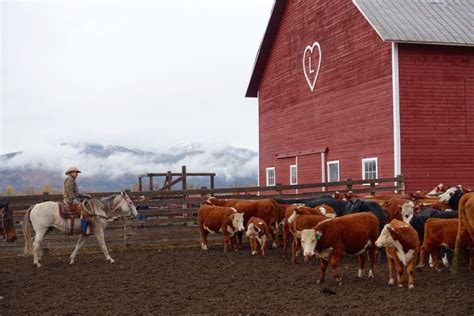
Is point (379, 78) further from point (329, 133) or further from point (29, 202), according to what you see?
point (29, 202)

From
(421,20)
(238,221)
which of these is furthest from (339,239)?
(421,20)

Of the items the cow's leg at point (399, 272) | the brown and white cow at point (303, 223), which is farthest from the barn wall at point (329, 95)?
the cow's leg at point (399, 272)

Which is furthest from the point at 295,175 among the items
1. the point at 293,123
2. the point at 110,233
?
the point at 110,233

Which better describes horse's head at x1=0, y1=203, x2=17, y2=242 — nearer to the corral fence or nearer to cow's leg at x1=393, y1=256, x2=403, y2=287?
the corral fence

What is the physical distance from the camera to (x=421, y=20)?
2262 cm

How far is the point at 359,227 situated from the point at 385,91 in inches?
446

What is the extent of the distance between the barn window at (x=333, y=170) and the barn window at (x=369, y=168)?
184 centimetres

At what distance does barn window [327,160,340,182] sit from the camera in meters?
24.8

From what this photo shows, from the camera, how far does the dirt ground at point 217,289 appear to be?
923 centimetres

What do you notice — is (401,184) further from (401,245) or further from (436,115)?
(401,245)

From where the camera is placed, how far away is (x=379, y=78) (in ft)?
72.5

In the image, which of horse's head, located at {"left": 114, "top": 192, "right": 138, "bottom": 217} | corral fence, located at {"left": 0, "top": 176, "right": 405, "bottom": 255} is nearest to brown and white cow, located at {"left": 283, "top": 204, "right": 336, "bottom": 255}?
horse's head, located at {"left": 114, "top": 192, "right": 138, "bottom": 217}

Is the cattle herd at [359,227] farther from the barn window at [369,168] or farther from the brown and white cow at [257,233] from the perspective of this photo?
the barn window at [369,168]

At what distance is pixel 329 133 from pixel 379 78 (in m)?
3.74
